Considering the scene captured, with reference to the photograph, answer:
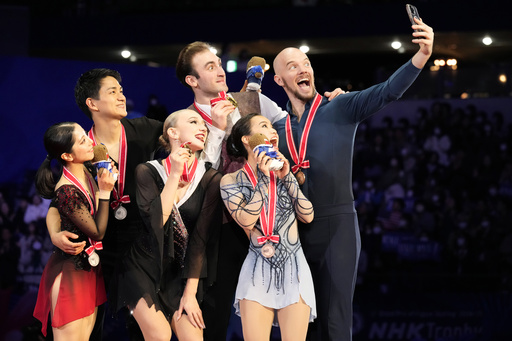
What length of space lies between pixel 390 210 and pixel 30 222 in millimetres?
4602

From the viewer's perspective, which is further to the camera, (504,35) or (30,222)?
(504,35)

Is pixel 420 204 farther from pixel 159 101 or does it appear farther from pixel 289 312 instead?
pixel 289 312

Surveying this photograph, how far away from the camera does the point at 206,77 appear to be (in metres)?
4.35

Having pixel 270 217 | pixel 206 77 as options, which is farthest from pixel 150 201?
pixel 206 77

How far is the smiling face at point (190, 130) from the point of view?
3.78 metres

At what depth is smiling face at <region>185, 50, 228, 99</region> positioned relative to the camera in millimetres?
4344

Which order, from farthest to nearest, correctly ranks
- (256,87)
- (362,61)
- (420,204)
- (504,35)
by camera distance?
(362,61) → (504,35) → (420,204) → (256,87)

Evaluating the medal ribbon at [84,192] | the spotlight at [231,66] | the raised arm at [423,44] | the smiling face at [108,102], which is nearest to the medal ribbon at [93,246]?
the medal ribbon at [84,192]

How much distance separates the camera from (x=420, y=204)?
9906mm

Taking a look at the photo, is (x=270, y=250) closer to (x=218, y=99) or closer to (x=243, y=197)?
(x=243, y=197)

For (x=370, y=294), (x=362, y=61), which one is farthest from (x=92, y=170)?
(x=362, y=61)

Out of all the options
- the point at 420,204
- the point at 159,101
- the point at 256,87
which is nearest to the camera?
the point at 256,87

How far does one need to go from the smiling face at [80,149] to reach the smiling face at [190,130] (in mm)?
451

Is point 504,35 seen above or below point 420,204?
above
